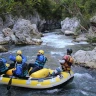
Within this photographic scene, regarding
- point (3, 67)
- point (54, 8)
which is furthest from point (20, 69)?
point (54, 8)

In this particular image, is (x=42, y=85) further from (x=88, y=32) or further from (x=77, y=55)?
(x=88, y=32)

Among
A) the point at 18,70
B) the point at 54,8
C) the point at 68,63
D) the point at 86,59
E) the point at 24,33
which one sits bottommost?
the point at 86,59

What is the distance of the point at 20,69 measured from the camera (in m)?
9.88

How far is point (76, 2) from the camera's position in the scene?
95.9ft

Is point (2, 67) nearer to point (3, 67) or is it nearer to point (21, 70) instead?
point (3, 67)

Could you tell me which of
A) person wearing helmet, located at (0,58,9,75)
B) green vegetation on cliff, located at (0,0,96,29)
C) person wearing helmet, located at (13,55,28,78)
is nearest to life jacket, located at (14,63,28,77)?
person wearing helmet, located at (13,55,28,78)

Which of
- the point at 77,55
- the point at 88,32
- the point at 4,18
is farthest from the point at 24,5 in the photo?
the point at 77,55

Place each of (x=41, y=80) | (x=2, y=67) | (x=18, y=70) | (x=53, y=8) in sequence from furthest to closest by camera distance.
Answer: (x=53, y=8) → (x=2, y=67) → (x=18, y=70) → (x=41, y=80)

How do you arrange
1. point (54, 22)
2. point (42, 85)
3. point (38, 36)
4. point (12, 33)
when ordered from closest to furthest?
1. point (42, 85)
2. point (12, 33)
3. point (38, 36)
4. point (54, 22)

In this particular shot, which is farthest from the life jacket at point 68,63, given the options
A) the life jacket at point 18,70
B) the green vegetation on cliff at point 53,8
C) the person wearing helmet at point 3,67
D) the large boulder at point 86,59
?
the green vegetation on cliff at point 53,8

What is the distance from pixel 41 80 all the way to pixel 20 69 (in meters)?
1.03

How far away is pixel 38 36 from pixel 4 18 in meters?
→ 4.69

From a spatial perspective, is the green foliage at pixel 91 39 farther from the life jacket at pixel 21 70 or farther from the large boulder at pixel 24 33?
the life jacket at pixel 21 70

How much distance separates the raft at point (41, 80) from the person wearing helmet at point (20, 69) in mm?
192
